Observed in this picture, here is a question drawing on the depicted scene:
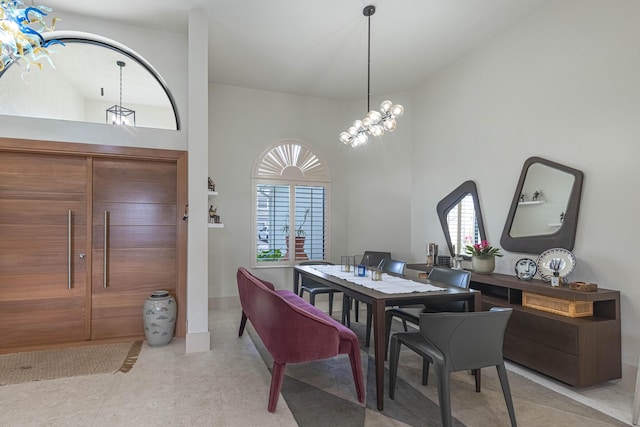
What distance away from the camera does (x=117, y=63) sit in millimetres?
3855

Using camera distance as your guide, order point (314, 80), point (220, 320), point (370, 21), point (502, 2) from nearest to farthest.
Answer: point (502, 2)
point (370, 21)
point (220, 320)
point (314, 80)

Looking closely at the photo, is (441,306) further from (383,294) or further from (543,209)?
(543,209)

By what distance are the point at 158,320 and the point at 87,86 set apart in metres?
2.55

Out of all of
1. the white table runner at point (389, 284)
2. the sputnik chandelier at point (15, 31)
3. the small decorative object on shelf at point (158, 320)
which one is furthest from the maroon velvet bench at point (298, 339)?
the sputnik chandelier at point (15, 31)

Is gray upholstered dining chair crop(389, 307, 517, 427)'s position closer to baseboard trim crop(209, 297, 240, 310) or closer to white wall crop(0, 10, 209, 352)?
white wall crop(0, 10, 209, 352)

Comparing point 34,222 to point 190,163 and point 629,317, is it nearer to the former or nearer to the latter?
point 190,163

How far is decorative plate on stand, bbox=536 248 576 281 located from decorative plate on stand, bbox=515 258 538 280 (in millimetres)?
58

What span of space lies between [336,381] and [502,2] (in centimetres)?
381

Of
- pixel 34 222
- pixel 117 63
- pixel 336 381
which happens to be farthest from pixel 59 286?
pixel 336 381

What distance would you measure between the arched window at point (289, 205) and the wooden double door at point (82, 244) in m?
1.69

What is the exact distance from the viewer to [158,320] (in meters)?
3.63

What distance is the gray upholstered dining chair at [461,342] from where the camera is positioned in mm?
2087

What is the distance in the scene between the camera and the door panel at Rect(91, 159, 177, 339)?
378cm

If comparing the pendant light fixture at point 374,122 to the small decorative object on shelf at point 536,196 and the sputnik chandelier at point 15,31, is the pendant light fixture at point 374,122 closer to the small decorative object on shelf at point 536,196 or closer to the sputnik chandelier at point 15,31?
the small decorative object on shelf at point 536,196
